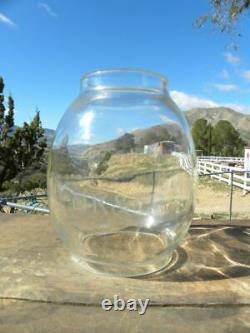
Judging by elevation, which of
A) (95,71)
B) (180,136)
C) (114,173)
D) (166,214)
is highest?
(95,71)

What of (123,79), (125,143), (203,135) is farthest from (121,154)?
(203,135)

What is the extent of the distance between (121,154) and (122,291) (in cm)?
61

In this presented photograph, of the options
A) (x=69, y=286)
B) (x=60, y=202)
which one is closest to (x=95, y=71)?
(x=60, y=202)

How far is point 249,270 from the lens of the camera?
1.40m

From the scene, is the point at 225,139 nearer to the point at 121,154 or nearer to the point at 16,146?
the point at 16,146

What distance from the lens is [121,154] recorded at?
1.62m

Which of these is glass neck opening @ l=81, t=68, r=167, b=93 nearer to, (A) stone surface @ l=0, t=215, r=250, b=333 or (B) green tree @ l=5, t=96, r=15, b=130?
(A) stone surface @ l=0, t=215, r=250, b=333

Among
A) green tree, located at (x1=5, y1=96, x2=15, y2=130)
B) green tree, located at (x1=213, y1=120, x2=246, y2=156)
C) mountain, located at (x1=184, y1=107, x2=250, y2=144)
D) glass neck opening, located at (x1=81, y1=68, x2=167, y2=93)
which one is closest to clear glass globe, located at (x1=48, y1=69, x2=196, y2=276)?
glass neck opening, located at (x1=81, y1=68, x2=167, y2=93)

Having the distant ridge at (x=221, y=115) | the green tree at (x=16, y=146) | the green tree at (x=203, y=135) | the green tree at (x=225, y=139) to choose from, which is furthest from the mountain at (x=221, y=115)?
the green tree at (x=16, y=146)

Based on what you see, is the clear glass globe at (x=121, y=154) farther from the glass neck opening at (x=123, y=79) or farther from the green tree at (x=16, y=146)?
the green tree at (x=16, y=146)

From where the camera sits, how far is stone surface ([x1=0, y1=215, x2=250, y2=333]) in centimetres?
100

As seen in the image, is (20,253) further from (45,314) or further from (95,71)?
(95,71)

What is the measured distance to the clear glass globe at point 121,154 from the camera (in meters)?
1.40

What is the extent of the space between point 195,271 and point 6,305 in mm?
644
